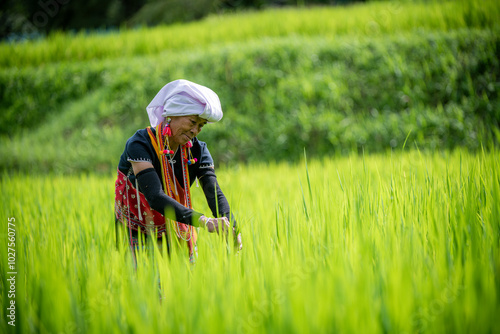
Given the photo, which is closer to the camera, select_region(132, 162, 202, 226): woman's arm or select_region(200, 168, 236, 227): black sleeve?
select_region(132, 162, 202, 226): woman's arm

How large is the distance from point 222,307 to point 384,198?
3.34 ft

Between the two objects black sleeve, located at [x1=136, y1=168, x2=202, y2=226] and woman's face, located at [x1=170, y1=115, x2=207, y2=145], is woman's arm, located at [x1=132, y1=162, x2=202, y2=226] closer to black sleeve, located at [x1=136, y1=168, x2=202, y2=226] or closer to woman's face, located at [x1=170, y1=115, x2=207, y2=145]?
black sleeve, located at [x1=136, y1=168, x2=202, y2=226]

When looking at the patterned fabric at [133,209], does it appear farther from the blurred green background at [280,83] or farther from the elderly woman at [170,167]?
the blurred green background at [280,83]

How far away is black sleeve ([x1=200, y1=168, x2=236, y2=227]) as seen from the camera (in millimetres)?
1538

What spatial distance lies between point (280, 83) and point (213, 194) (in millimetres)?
4034

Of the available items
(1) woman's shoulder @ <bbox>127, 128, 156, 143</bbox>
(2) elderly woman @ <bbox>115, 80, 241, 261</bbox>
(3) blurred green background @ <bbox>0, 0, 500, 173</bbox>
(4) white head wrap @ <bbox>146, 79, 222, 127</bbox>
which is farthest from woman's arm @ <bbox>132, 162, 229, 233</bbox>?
(3) blurred green background @ <bbox>0, 0, 500, 173</bbox>

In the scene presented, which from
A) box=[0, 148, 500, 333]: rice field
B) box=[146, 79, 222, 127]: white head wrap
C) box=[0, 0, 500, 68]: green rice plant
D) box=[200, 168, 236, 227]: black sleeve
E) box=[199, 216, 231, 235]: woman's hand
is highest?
box=[0, 0, 500, 68]: green rice plant

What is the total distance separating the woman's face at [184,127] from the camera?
1.54 metres

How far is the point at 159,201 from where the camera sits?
1404 millimetres

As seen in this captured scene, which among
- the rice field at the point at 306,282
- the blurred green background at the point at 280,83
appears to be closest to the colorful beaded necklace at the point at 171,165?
the rice field at the point at 306,282

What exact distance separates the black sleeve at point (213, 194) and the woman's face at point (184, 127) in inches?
7.6

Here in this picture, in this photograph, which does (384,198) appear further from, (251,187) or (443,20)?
(443,20)

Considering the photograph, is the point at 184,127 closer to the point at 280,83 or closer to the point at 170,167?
the point at 170,167

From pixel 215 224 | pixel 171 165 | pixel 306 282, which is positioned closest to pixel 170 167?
pixel 171 165
